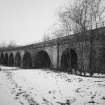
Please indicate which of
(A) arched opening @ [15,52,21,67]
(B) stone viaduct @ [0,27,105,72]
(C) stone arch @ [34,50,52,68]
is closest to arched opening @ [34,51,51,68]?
(C) stone arch @ [34,50,52,68]

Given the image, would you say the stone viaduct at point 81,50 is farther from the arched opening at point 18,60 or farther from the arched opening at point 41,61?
the arched opening at point 18,60

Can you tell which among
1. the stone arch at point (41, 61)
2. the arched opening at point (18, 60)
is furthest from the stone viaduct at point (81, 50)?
the arched opening at point (18, 60)

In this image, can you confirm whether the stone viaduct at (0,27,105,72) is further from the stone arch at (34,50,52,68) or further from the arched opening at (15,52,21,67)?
the arched opening at (15,52,21,67)

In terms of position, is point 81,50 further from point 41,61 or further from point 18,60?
point 18,60

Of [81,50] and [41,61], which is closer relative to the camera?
[81,50]

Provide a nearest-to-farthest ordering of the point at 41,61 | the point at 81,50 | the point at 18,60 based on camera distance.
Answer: the point at 81,50, the point at 41,61, the point at 18,60

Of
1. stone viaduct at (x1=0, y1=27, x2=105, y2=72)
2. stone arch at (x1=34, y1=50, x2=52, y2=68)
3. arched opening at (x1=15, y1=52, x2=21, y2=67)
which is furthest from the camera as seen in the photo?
arched opening at (x1=15, y1=52, x2=21, y2=67)

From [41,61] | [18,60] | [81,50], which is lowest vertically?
[41,61]

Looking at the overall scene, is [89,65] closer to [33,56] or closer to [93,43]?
[93,43]

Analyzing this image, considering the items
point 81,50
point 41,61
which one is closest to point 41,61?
point 41,61

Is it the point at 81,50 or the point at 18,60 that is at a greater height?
the point at 81,50

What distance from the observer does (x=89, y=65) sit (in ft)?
41.4

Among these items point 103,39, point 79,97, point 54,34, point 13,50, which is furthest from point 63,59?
point 13,50

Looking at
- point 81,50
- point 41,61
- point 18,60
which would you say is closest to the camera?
point 81,50
